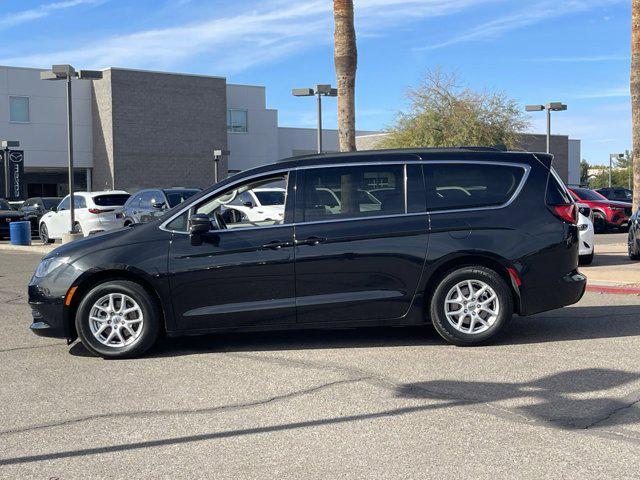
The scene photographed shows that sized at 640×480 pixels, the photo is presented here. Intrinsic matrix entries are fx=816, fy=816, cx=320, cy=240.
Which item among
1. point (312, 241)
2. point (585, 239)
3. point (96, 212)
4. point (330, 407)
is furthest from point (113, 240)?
point (96, 212)

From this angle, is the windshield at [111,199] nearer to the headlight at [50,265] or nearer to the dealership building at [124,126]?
the headlight at [50,265]

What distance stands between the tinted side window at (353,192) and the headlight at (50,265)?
Result: 2351mm

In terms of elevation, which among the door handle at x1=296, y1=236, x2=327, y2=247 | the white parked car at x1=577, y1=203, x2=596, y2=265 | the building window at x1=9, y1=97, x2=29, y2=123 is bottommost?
the white parked car at x1=577, y1=203, x2=596, y2=265

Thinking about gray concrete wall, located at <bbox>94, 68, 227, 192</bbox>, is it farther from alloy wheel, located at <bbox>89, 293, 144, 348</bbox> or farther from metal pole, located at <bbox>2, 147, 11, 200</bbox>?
alloy wheel, located at <bbox>89, 293, 144, 348</bbox>

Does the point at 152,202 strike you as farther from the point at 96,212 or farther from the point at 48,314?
the point at 48,314

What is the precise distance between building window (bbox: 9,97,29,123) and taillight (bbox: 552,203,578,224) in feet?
128

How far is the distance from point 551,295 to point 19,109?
39289mm

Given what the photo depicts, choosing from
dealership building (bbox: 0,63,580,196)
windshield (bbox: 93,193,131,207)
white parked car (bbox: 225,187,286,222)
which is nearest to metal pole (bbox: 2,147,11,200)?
dealership building (bbox: 0,63,580,196)

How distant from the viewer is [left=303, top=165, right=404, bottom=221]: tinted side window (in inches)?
307

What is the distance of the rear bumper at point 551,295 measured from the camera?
795cm

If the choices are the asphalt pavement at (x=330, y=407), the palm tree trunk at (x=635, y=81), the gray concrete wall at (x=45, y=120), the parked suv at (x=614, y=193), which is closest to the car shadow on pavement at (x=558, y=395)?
the asphalt pavement at (x=330, y=407)

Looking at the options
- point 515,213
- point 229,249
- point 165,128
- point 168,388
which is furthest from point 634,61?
point 165,128

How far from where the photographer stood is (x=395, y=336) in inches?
336

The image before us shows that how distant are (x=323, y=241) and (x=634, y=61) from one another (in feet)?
48.3
